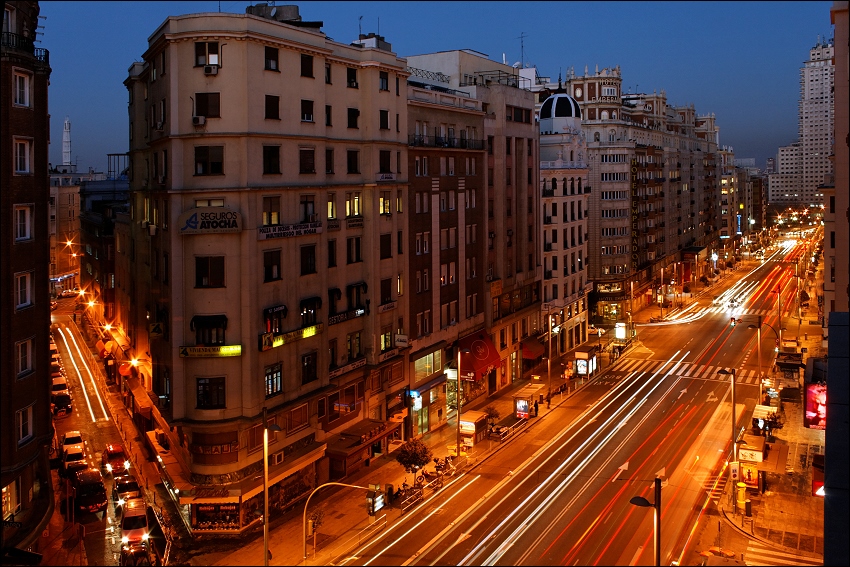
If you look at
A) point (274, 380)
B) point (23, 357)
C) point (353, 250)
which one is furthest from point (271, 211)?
point (23, 357)

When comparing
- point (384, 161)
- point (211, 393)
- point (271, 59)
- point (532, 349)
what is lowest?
point (532, 349)

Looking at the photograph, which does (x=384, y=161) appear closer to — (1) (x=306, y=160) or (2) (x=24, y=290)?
(1) (x=306, y=160)

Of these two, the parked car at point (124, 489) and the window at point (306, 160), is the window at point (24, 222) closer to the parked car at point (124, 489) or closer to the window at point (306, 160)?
the window at point (306, 160)

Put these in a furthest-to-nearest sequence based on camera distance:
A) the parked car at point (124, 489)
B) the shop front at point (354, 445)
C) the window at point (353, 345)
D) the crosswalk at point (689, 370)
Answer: the crosswalk at point (689, 370), the window at point (353, 345), the shop front at point (354, 445), the parked car at point (124, 489)

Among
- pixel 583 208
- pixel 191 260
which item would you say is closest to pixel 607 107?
pixel 583 208

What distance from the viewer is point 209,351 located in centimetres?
4175

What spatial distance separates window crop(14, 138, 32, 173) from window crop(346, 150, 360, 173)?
1992cm

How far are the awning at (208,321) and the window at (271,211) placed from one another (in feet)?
19.2

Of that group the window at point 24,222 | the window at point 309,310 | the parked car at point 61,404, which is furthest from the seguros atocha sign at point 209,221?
the parked car at point 61,404

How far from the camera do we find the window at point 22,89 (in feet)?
115

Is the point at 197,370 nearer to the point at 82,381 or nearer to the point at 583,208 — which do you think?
the point at 82,381

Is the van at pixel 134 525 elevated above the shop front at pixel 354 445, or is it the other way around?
the shop front at pixel 354 445

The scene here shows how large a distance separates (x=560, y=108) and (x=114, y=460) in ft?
220

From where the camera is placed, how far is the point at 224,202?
140ft
